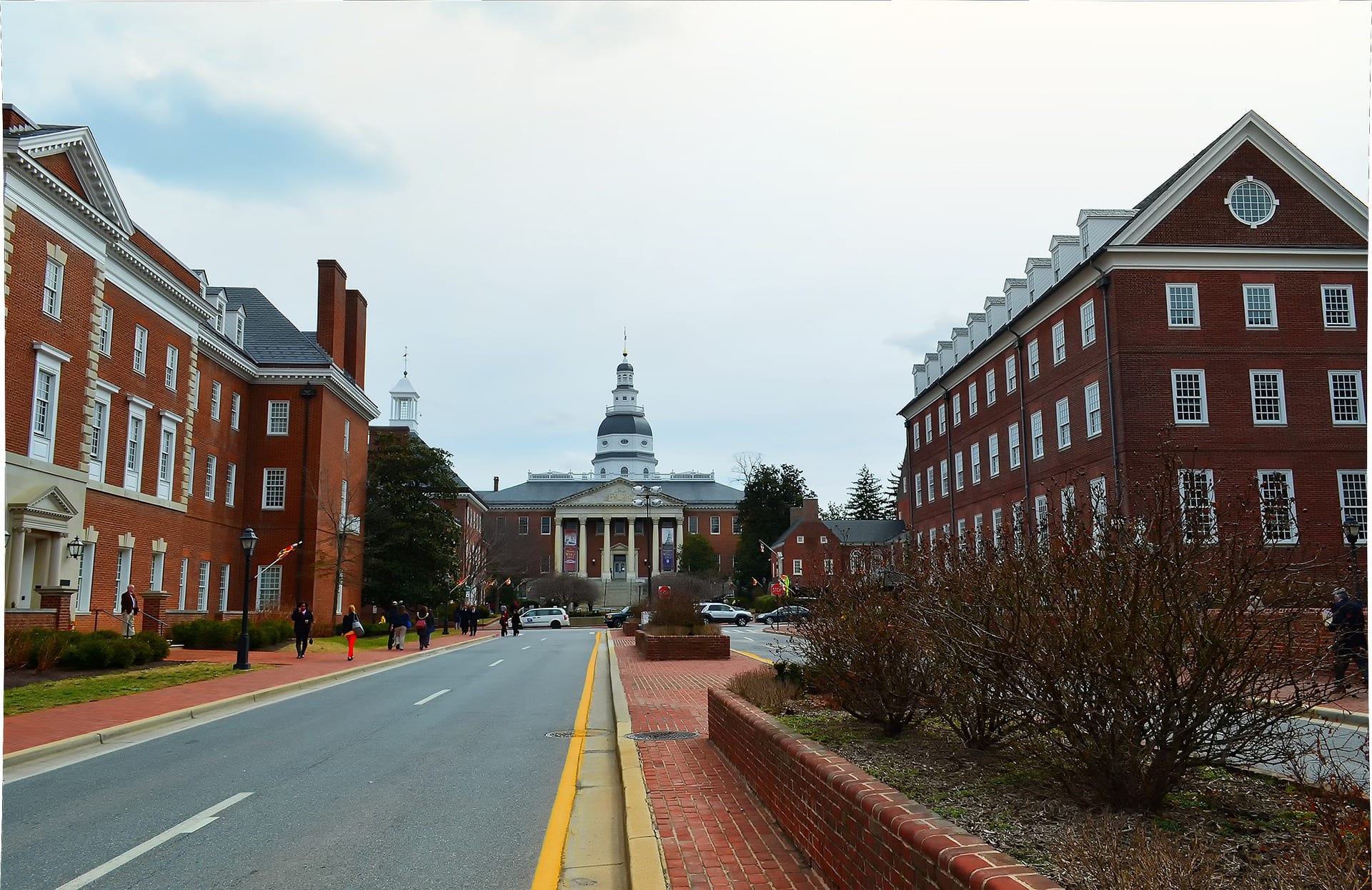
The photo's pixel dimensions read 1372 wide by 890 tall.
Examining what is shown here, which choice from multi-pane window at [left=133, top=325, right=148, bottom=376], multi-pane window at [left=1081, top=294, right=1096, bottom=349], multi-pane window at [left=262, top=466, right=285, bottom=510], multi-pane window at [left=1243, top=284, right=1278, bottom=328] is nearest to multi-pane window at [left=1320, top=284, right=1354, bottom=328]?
multi-pane window at [left=1243, top=284, right=1278, bottom=328]

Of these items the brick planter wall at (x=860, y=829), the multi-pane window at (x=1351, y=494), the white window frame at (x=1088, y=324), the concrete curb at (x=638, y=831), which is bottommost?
the concrete curb at (x=638, y=831)

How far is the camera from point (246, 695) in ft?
60.6

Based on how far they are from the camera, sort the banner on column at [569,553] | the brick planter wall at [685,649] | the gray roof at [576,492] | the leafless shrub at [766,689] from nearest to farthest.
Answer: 1. the leafless shrub at [766,689]
2. the brick planter wall at [685,649]
3. the banner on column at [569,553]
4. the gray roof at [576,492]

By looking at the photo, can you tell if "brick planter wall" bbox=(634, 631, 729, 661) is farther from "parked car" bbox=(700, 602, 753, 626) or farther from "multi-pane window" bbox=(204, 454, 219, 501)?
"parked car" bbox=(700, 602, 753, 626)

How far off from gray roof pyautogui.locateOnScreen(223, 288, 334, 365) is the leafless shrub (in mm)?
38927

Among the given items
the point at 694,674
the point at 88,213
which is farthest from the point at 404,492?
the point at 694,674

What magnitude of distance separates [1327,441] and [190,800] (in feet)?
118

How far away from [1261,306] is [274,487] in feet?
136

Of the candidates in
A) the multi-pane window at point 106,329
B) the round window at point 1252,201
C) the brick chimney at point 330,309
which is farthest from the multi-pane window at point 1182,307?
the brick chimney at point 330,309

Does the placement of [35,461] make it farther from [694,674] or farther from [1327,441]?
[1327,441]

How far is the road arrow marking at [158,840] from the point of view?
6.68m

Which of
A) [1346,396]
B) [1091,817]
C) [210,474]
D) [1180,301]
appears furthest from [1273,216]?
[210,474]

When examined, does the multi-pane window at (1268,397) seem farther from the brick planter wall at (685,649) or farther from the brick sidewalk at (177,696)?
the brick sidewalk at (177,696)

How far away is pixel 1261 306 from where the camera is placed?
34.3 metres
